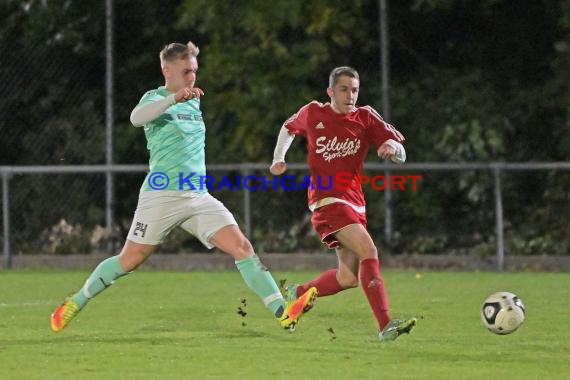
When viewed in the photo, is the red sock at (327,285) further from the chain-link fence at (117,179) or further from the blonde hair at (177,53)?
the chain-link fence at (117,179)

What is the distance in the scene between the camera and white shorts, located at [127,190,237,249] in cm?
966

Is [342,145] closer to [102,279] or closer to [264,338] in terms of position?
[264,338]

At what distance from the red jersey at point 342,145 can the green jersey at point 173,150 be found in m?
0.83

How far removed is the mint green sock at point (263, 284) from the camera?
9.43 metres

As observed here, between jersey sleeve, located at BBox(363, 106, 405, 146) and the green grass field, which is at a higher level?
jersey sleeve, located at BBox(363, 106, 405, 146)

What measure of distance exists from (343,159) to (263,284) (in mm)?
1103

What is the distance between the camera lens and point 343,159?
10.0m

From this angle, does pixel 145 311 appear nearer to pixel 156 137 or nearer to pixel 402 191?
pixel 156 137

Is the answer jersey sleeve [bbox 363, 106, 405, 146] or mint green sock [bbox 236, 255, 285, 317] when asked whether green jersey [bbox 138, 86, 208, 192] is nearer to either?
mint green sock [bbox 236, 255, 285, 317]

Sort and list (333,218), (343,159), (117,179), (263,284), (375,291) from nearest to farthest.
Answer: (375,291), (263,284), (333,218), (343,159), (117,179)

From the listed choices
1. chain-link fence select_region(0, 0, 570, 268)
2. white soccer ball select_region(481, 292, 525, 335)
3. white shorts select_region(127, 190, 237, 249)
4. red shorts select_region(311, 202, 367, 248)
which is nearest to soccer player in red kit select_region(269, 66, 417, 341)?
red shorts select_region(311, 202, 367, 248)

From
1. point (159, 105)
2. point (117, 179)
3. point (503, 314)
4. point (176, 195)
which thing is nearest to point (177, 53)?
point (159, 105)

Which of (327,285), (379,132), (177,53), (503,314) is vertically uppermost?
(177,53)

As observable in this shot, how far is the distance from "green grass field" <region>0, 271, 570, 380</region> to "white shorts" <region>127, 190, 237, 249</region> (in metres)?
0.70
